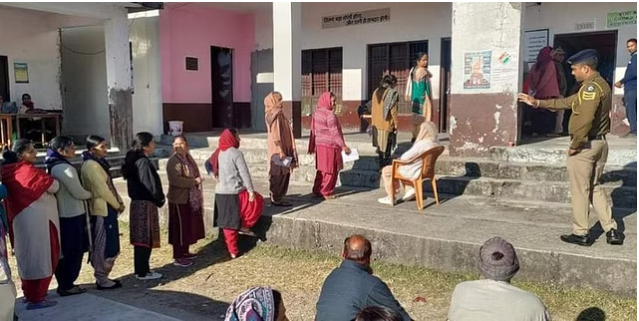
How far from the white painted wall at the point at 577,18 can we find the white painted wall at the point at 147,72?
25.7ft

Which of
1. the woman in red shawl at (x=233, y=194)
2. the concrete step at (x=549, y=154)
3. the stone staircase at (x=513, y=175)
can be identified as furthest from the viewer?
the concrete step at (x=549, y=154)

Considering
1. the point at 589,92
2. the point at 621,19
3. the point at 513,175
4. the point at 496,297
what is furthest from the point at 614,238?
the point at 621,19

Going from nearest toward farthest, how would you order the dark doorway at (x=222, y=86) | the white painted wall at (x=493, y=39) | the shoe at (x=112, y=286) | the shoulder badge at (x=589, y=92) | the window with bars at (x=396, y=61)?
the shoulder badge at (x=589, y=92), the shoe at (x=112, y=286), the white painted wall at (x=493, y=39), the window with bars at (x=396, y=61), the dark doorway at (x=222, y=86)

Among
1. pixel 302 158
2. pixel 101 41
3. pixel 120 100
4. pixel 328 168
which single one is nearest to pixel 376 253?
pixel 328 168

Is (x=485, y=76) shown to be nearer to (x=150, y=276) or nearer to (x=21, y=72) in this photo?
(x=150, y=276)

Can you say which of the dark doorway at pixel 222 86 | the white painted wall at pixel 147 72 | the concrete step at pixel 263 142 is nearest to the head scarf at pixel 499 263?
the concrete step at pixel 263 142

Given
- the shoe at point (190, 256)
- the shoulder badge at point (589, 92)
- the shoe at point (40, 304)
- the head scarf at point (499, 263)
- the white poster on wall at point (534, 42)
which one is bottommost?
the shoe at point (190, 256)

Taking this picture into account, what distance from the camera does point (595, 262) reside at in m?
4.51

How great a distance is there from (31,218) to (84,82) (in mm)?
9456

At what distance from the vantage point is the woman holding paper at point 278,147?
679 cm

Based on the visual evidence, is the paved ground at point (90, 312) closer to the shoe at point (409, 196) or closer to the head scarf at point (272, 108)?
the head scarf at point (272, 108)

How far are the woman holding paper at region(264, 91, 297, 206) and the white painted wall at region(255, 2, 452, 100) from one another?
575 centimetres

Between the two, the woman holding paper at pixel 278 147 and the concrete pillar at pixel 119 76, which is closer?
the woman holding paper at pixel 278 147

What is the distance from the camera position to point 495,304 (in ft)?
8.83
